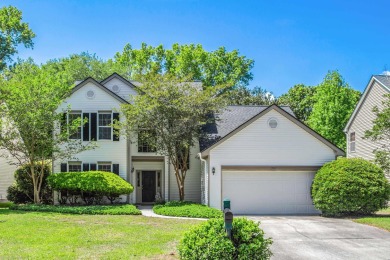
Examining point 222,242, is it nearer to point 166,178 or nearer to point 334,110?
point 166,178

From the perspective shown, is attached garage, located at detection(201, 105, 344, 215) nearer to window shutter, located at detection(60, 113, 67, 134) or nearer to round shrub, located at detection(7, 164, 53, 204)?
window shutter, located at detection(60, 113, 67, 134)

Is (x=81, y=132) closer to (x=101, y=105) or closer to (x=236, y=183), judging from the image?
(x=101, y=105)

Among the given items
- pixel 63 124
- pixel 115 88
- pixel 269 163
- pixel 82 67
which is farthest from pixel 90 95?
pixel 82 67

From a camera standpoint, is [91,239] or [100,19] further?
[100,19]

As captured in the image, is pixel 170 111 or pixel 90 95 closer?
pixel 170 111

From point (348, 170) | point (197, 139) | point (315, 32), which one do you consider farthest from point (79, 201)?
point (315, 32)

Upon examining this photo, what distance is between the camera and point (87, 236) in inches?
497

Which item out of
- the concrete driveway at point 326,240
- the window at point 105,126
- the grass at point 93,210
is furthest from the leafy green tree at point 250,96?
the concrete driveway at point 326,240

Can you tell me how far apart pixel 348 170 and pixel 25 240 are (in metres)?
13.2

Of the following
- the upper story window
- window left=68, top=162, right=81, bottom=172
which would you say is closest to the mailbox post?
window left=68, top=162, right=81, bottom=172

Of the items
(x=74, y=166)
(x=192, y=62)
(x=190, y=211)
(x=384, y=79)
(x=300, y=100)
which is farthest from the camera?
(x=300, y=100)

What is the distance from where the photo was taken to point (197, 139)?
23.5 meters

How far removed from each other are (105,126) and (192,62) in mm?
23474

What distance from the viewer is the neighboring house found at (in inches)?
968
